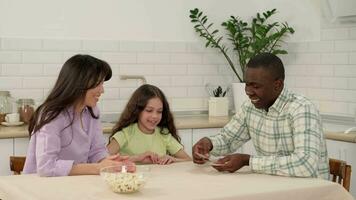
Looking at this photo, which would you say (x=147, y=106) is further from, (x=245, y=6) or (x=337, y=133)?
(x=245, y=6)

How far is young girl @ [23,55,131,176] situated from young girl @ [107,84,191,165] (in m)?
0.64

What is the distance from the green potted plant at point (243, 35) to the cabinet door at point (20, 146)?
67.2 inches

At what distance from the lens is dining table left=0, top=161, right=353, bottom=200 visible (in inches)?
82.5

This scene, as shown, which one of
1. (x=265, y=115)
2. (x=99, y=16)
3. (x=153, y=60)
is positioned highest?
(x=99, y=16)

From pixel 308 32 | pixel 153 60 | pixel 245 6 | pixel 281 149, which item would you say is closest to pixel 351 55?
pixel 308 32

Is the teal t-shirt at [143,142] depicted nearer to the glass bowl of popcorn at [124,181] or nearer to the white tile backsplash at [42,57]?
the white tile backsplash at [42,57]

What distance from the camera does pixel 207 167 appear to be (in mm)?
2732

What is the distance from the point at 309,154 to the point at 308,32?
238cm

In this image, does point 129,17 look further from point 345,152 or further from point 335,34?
point 345,152

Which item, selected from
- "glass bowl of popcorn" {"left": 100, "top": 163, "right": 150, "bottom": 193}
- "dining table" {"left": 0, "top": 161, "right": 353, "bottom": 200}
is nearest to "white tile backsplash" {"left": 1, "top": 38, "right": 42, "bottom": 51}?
"dining table" {"left": 0, "top": 161, "right": 353, "bottom": 200}

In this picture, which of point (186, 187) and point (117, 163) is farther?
point (117, 163)

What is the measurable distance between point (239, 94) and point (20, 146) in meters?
1.82

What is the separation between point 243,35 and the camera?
4.98 metres

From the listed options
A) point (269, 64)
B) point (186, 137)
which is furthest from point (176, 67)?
point (269, 64)
